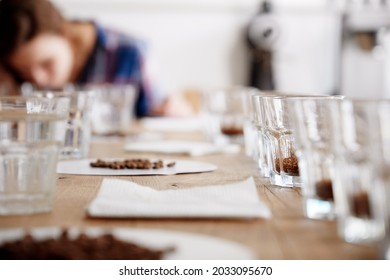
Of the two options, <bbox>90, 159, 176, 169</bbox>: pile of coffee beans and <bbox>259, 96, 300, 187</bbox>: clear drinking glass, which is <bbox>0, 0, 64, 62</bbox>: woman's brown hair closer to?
<bbox>90, 159, 176, 169</bbox>: pile of coffee beans

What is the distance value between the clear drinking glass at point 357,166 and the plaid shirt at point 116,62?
3087mm

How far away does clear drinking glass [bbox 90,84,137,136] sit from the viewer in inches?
95.9

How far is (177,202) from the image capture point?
883 millimetres

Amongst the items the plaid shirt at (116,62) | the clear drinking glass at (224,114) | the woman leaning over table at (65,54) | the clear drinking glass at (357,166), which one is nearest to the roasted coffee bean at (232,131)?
the clear drinking glass at (224,114)

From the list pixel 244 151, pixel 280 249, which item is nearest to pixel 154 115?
pixel 244 151

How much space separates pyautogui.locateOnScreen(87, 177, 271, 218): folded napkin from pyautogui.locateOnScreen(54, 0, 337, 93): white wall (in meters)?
3.39

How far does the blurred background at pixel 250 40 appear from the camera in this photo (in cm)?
430

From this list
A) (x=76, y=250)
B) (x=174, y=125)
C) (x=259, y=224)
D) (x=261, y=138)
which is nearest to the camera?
(x=76, y=250)

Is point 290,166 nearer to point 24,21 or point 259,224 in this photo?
point 259,224

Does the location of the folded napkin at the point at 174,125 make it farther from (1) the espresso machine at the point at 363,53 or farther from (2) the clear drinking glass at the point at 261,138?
(1) the espresso machine at the point at 363,53

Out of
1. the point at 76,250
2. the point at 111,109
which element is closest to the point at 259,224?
the point at 76,250

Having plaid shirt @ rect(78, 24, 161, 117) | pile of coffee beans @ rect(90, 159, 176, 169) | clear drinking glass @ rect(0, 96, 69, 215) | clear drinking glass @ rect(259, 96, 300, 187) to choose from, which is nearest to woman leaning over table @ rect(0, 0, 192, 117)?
plaid shirt @ rect(78, 24, 161, 117)

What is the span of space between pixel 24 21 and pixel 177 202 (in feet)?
8.53

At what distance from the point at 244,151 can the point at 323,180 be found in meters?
0.86
